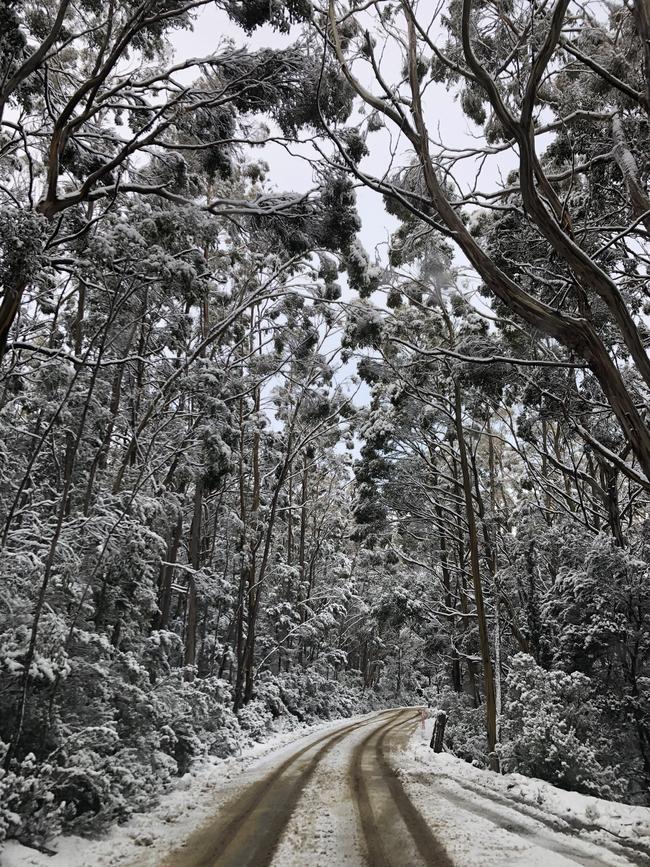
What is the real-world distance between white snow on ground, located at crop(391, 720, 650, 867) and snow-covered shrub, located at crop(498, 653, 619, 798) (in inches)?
23.4

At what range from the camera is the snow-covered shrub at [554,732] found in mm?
8586

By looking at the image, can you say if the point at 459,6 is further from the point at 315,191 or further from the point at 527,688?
the point at 527,688

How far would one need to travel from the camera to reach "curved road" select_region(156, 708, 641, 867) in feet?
15.1

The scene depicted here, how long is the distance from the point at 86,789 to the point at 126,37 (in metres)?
8.59

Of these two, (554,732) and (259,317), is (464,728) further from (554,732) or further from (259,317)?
(259,317)

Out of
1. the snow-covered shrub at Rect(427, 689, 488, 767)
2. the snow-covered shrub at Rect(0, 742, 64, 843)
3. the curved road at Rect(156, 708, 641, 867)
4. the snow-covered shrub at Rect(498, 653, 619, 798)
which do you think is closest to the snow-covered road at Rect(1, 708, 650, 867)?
the curved road at Rect(156, 708, 641, 867)

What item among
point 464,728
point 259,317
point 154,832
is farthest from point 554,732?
point 259,317

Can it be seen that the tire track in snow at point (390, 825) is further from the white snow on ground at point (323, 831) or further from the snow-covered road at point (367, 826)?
the white snow on ground at point (323, 831)

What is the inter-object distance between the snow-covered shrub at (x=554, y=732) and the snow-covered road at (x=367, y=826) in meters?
→ 0.67

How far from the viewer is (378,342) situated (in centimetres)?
1314

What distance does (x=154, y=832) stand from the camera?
18.3 feet

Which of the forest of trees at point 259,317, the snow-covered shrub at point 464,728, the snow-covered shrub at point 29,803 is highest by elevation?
the forest of trees at point 259,317

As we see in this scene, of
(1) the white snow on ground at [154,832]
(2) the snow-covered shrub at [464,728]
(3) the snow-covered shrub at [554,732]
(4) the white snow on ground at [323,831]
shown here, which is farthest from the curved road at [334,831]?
(2) the snow-covered shrub at [464,728]

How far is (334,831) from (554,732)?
17.3 feet
